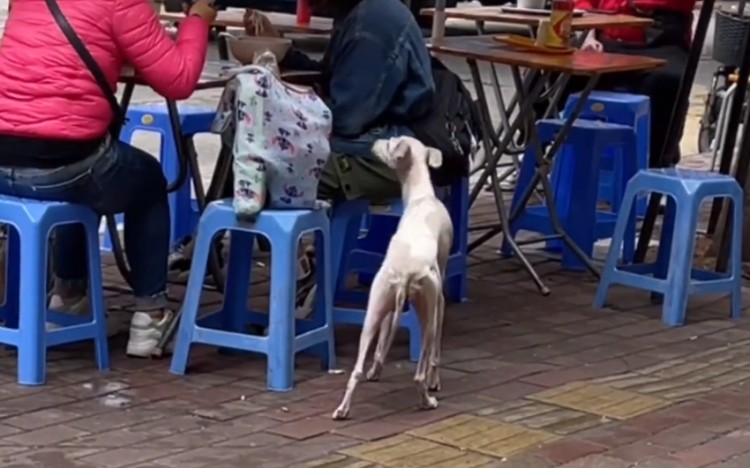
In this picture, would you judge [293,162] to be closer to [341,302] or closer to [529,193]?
[341,302]

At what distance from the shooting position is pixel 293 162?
501 cm

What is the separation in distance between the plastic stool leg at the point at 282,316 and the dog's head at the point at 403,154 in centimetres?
39

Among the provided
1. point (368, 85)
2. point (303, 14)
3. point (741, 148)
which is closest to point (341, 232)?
point (368, 85)

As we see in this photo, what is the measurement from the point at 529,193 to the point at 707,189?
40.5 inches

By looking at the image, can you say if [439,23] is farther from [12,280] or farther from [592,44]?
[12,280]

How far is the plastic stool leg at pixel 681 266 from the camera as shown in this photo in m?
6.19

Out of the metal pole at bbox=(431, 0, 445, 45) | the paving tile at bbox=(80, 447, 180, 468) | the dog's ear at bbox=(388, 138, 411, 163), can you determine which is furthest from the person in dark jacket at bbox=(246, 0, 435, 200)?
the paving tile at bbox=(80, 447, 180, 468)

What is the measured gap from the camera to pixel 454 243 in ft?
20.7

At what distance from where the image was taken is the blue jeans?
5.01m

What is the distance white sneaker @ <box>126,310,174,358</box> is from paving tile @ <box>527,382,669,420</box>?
1293mm

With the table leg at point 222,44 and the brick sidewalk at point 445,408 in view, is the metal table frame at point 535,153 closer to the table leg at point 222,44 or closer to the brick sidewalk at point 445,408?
the brick sidewalk at point 445,408

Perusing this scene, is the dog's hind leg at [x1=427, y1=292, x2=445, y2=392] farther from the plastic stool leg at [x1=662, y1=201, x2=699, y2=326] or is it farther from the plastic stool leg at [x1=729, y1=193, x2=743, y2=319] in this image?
the plastic stool leg at [x1=729, y1=193, x2=743, y2=319]

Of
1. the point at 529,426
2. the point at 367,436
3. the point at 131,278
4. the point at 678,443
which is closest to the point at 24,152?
the point at 131,278

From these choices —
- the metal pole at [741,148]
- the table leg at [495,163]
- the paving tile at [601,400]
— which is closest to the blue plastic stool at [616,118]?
the metal pole at [741,148]
